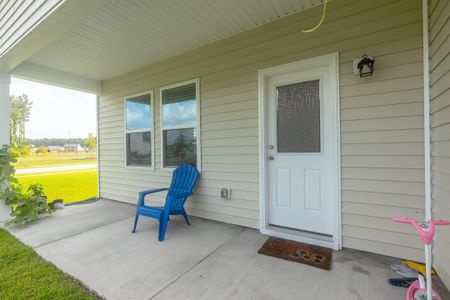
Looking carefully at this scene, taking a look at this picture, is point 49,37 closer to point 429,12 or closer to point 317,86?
point 317,86

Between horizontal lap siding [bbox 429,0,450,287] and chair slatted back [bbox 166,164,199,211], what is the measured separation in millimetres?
2479

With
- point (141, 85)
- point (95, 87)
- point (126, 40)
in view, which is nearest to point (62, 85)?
point (95, 87)

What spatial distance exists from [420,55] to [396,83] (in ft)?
0.89

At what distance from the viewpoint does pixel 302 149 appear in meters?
2.51

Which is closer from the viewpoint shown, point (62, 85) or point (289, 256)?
point (289, 256)

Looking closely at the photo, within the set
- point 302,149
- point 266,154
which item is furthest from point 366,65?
point 266,154

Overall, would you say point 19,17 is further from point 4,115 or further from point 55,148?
point 55,148

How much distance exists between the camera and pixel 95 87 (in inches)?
181

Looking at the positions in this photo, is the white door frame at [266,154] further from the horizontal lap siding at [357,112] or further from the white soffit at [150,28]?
the white soffit at [150,28]

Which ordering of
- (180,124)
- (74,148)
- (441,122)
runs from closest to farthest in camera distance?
(441,122)
(180,124)
(74,148)

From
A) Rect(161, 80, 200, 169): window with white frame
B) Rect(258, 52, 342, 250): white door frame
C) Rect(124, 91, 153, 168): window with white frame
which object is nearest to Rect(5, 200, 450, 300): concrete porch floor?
Rect(258, 52, 342, 250): white door frame

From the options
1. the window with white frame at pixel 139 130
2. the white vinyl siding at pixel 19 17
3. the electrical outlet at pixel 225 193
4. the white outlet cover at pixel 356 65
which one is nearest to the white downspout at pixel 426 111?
the white outlet cover at pixel 356 65

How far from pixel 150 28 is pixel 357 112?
2.64 metres

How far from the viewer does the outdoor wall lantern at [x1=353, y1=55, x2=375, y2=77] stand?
200 cm
